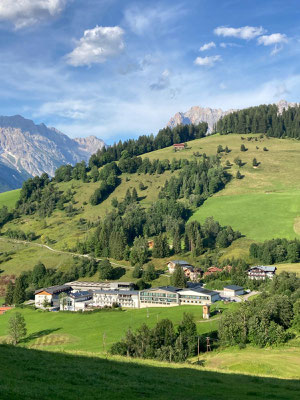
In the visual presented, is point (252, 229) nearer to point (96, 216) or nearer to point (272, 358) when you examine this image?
point (96, 216)

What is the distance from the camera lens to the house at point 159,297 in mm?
103812

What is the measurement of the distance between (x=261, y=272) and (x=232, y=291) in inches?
563

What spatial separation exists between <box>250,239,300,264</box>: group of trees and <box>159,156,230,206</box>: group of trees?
5814cm

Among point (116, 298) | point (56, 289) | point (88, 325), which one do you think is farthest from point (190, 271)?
point (88, 325)

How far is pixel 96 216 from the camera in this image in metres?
184

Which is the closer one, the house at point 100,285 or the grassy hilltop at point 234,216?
the house at point 100,285

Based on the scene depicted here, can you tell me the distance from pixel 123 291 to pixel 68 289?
2314 cm

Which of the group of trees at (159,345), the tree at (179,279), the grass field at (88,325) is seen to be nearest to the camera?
the group of trees at (159,345)

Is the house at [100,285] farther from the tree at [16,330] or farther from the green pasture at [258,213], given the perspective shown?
the green pasture at [258,213]

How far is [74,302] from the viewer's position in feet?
369

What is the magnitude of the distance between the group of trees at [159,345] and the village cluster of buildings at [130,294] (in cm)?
3500

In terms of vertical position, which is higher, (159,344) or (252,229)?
(252,229)

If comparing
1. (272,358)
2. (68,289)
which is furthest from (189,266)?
(272,358)

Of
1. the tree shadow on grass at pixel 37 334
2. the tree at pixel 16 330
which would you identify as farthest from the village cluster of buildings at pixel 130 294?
the tree at pixel 16 330
